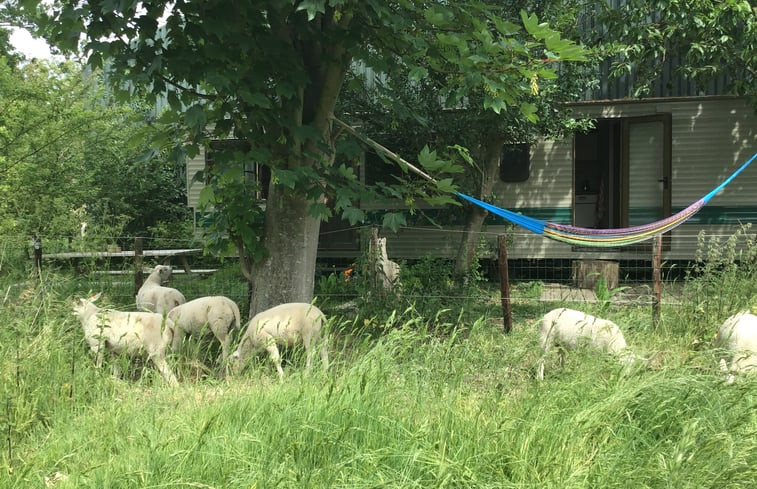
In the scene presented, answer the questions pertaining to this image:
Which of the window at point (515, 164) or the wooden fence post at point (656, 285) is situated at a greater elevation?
the window at point (515, 164)

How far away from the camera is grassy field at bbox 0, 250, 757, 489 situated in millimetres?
2531

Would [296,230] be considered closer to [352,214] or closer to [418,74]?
[352,214]

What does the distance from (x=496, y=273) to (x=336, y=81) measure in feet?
21.4

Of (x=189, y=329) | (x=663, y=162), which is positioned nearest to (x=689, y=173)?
(x=663, y=162)

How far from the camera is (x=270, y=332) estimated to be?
4609 millimetres

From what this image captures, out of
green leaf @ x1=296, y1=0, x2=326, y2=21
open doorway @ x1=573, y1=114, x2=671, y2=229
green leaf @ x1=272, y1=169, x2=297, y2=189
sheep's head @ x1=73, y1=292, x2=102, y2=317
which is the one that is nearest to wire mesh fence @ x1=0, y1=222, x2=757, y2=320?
open doorway @ x1=573, y1=114, x2=671, y2=229

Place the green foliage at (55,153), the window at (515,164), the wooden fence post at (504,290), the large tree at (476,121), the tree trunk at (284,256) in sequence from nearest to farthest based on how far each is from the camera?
1. the tree trunk at (284,256)
2. the wooden fence post at (504,290)
3. the large tree at (476,121)
4. the green foliage at (55,153)
5. the window at (515,164)

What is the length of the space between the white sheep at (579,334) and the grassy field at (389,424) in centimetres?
14

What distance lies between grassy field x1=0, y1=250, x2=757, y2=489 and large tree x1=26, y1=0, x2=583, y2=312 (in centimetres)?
181

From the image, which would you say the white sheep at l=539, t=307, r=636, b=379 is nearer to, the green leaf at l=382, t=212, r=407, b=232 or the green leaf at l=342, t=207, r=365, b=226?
the green leaf at l=382, t=212, r=407, b=232

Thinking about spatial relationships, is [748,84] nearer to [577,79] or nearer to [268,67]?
[577,79]

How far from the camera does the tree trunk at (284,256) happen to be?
5.81 metres

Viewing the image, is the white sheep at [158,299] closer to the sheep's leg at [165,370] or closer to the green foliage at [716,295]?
the sheep's leg at [165,370]

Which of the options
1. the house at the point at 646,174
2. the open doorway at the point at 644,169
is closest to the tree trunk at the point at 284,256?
the house at the point at 646,174
